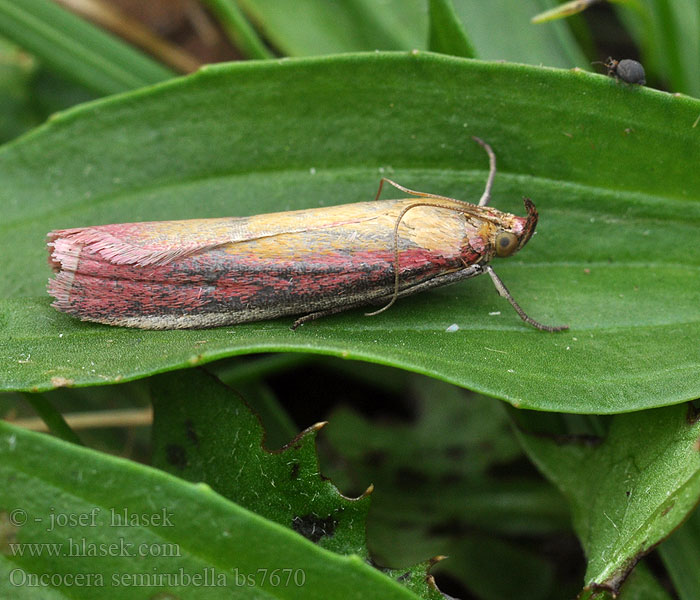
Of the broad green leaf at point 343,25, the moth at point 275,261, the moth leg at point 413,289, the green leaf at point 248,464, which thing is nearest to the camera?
the green leaf at point 248,464

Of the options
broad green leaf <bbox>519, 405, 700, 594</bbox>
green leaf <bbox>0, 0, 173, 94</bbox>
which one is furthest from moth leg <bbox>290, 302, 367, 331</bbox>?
green leaf <bbox>0, 0, 173, 94</bbox>

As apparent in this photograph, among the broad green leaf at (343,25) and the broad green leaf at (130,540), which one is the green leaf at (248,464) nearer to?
the broad green leaf at (130,540)

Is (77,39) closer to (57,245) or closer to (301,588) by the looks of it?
(57,245)

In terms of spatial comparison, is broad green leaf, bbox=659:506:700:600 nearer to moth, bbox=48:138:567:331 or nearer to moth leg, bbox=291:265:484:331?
moth, bbox=48:138:567:331

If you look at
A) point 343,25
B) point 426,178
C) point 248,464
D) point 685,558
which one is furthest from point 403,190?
point 685,558

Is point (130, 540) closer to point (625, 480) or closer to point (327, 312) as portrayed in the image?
point (327, 312)

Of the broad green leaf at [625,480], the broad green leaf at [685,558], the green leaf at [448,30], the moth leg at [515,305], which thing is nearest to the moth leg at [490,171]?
the moth leg at [515,305]
